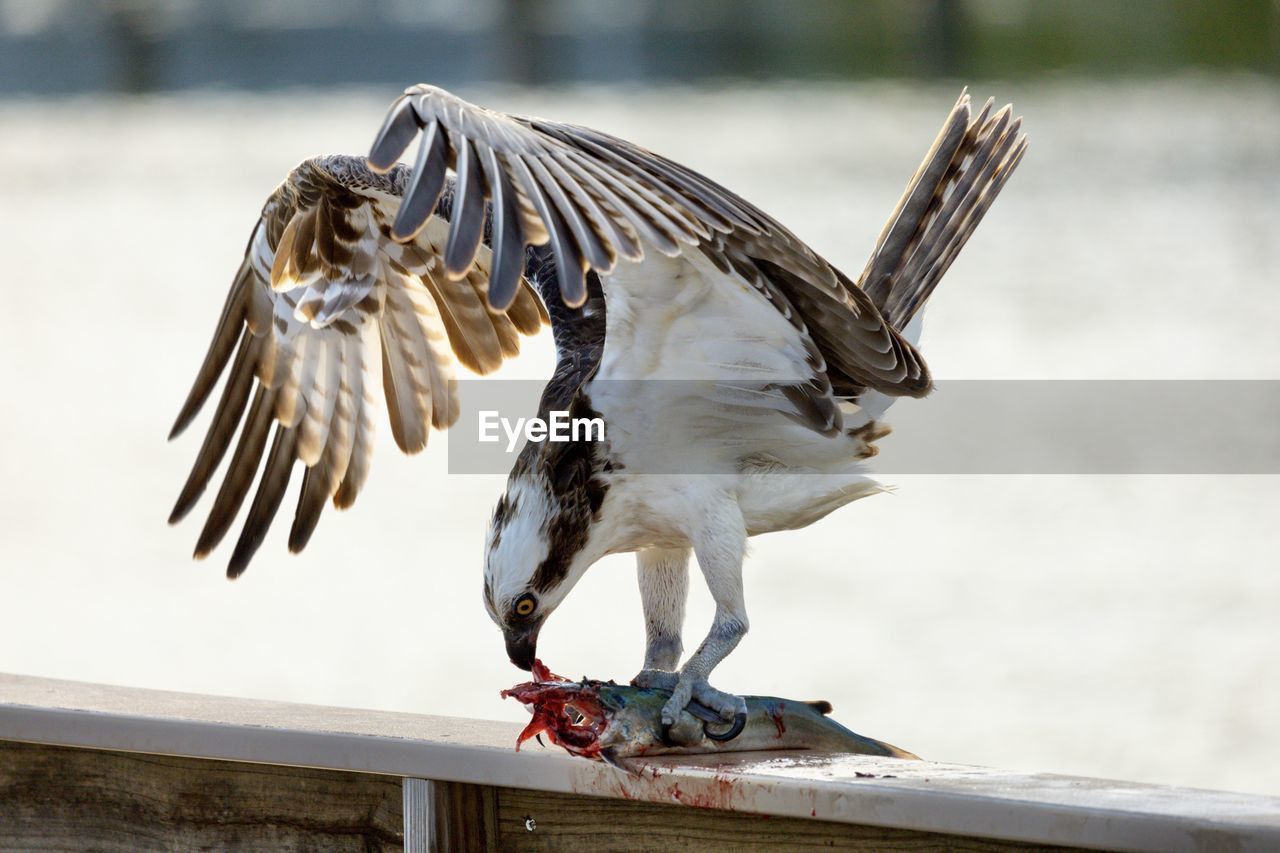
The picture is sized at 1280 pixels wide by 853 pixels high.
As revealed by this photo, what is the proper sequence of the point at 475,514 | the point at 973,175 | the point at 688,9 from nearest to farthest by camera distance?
the point at 973,175
the point at 475,514
the point at 688,9

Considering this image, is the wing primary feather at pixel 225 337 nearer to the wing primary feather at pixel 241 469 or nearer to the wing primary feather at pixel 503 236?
the wing primary feather at pixel 241 469

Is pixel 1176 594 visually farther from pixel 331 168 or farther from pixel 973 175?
pixel 331 168

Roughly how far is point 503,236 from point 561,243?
0.11 m

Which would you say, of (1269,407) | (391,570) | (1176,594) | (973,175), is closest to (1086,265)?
(1269,407)

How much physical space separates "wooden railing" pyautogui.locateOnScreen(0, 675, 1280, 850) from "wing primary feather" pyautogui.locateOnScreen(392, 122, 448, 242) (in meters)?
0.78

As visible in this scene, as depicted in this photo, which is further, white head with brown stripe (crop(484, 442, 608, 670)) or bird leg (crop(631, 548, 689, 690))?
bird leg (crop(631, 548, 689, 690))

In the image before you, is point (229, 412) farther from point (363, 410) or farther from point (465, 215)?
point (465, 215)

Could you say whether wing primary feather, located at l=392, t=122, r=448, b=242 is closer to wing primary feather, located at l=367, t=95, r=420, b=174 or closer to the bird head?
wing primary feather, located at l=367, t=95, r=420, b=174

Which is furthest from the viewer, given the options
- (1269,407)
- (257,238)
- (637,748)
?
(1269,407)

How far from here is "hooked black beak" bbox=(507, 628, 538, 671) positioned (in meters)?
3.15

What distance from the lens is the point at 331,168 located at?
4008 millimetres

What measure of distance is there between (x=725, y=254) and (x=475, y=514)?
7.46 meters

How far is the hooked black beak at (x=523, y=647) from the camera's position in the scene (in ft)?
10.3

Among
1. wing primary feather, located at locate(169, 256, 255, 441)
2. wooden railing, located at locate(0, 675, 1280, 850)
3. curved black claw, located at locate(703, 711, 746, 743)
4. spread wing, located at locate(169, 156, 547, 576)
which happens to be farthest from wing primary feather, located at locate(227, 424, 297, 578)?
curved black claw, located at locate(703, 711, 746, 743)
